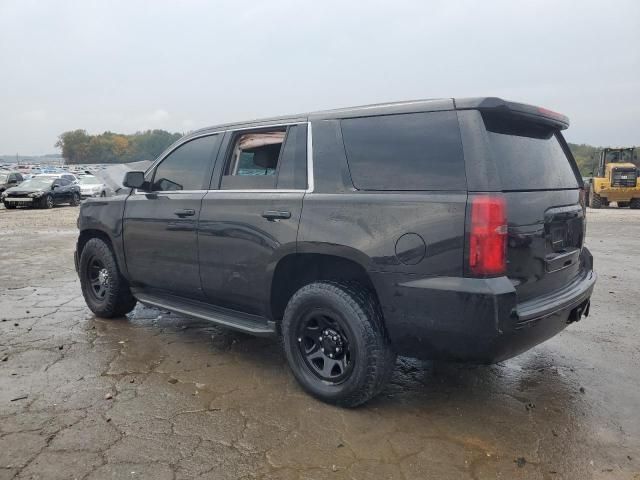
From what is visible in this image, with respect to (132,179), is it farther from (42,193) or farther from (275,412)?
(42,193)

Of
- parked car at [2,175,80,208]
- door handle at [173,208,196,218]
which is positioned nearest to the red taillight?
door handle at [173,208,196,218]

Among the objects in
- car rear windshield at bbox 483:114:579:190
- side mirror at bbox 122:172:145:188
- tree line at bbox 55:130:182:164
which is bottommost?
side mirror at bbox 122:172:145:188

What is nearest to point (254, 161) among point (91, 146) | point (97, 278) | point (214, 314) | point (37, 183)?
point (214, 314)

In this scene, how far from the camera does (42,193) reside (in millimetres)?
21250

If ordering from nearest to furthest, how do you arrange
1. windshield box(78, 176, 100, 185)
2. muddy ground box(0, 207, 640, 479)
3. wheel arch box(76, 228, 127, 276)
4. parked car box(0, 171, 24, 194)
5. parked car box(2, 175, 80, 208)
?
muddy ground box(0, 207, 640, 479) → wheel arch box(76, 228, 127, 276) → parked car box(2, 175, 80, 208) → parked car box(0, 171, 24, 194) → windshield box(78, 176, 100, 185)

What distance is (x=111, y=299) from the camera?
477cm

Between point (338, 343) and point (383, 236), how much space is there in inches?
30.6

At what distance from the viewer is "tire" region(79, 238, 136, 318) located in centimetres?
475

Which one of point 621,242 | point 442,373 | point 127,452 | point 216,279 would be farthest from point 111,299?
point 621,242

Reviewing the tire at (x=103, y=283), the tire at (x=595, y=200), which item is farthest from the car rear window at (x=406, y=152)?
the tire at (x=595, y=200)

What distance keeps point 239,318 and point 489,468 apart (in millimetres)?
1956

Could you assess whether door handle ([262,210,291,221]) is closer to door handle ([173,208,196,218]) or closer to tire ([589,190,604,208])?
door handle ([173,208,196,218])

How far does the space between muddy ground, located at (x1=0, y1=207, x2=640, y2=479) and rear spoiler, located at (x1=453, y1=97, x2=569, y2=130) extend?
1787 mm

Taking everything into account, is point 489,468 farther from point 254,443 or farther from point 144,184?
point 144,184
